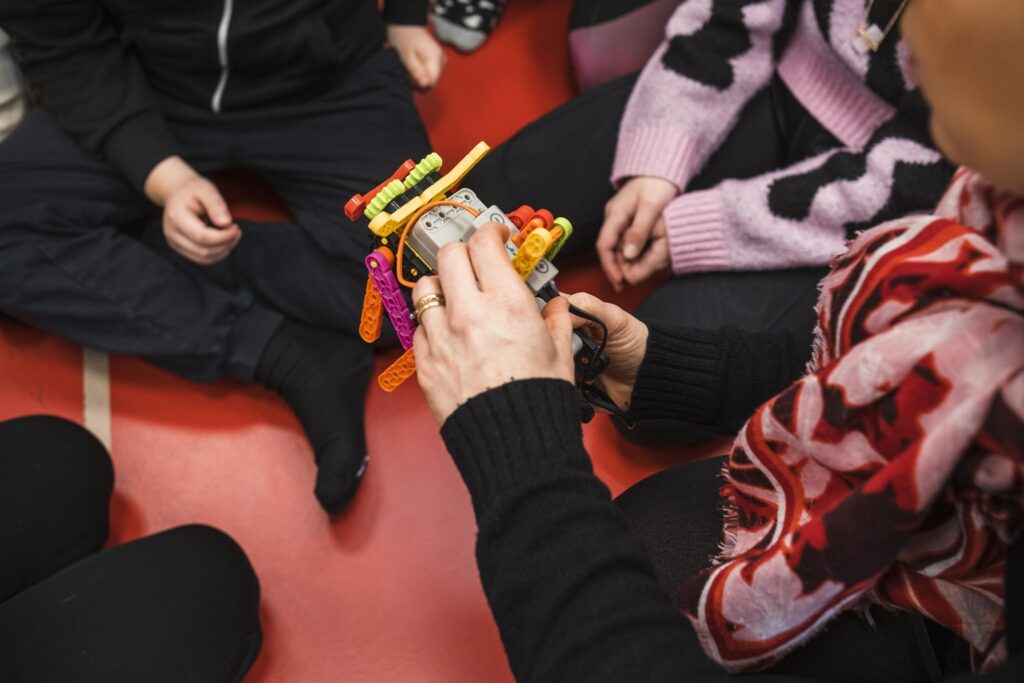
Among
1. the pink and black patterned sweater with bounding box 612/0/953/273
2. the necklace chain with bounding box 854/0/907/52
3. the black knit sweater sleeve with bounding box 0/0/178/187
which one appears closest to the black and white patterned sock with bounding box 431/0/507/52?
the pink and black patterned sweater with bounding box 612/0/953/273

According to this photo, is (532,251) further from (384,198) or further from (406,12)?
(406,12)

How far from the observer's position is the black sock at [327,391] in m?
0.93

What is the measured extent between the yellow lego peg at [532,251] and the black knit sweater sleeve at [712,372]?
19 centimetres

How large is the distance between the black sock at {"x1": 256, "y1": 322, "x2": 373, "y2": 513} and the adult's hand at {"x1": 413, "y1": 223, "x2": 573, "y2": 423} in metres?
0.45

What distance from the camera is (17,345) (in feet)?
3.44

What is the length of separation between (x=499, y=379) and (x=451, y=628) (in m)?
0.50

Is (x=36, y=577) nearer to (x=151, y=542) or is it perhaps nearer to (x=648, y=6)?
(x=151, y=542)

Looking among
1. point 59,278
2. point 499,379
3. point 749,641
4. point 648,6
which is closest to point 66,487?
point 59,278

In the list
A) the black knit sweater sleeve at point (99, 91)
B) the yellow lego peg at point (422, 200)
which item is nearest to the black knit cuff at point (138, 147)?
the black knit sweater sleeve at point (99, 91)

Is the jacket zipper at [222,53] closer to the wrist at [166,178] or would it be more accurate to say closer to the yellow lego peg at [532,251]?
the wrist at [166,178]

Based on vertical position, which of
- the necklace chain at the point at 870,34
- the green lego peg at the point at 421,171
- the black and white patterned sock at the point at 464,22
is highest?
the necklace chain at the point at 870,34

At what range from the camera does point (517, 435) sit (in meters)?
0.49

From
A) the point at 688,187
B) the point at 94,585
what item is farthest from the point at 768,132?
the point at 94,585

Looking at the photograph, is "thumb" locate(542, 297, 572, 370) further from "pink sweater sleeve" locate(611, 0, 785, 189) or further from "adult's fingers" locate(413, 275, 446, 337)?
"pink sweater sleeve" locate(611, 0, 785, 189)
